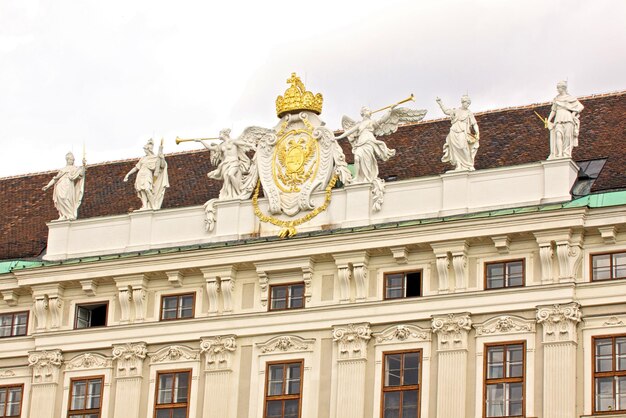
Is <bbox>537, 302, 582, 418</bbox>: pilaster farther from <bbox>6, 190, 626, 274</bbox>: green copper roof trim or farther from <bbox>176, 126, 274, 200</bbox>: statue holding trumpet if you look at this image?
<bbox>176, 126, 274, 200</bbox>: statue holding trumpet

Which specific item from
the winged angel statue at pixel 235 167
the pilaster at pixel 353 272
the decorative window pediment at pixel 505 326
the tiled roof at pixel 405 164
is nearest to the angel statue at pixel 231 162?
the winged angel statue at pixel 235 167

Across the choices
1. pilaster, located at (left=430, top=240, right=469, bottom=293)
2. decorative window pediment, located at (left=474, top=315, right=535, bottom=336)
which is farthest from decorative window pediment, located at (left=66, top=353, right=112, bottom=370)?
decorative window pediment, located at (left=474, top=315, right=535, bottom=336)

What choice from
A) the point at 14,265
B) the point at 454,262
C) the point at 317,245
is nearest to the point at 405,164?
the point at 317,245

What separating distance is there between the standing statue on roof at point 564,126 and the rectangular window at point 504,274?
247 centimetres

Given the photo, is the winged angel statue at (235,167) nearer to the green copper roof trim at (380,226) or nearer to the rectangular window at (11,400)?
the green copper roof trim at (380,226)

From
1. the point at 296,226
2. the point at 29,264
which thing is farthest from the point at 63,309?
the point at 296,226

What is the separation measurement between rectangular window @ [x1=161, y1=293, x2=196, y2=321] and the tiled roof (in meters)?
3.32

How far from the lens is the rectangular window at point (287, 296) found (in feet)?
149

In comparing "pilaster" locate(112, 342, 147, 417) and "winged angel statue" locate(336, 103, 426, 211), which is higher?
"winged angel statue" locate(336, 103, 426, 211)

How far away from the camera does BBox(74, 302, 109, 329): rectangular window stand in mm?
47719

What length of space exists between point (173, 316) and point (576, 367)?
990cm

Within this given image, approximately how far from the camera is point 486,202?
44031 millimetres

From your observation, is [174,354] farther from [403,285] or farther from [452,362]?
[452,362]

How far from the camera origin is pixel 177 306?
153 feet
